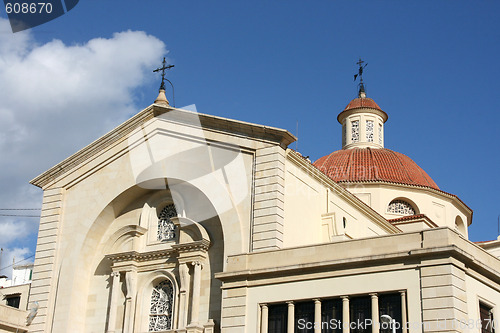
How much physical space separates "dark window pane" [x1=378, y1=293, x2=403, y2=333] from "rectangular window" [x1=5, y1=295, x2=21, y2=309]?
16146 millimetres

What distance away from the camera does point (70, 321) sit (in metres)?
28.7

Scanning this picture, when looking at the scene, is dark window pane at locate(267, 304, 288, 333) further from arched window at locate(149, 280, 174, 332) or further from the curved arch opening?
the curved arch opening

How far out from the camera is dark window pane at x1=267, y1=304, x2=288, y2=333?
23.0 metres

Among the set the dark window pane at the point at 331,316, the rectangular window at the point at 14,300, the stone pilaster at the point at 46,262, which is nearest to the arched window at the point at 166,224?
→ the stone pilaster at the point at 46,262

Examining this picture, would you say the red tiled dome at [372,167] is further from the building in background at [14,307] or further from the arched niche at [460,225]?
the building in background at [14,307]

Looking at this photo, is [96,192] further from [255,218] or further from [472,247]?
[472,247]

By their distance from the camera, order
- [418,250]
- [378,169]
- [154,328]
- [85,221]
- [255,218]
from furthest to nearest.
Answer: [378,169]
[85,221]
[154,328]
[255,218]
[418,250]

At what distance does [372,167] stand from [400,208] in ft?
9.25

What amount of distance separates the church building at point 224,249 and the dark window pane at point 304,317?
40mm

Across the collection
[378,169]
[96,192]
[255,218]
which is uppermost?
[378,169]

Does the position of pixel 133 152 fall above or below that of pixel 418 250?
above

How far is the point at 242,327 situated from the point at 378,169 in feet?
68.3

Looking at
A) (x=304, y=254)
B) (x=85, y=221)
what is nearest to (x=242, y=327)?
(x=304, y=254)

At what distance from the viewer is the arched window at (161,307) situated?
2792 cm
